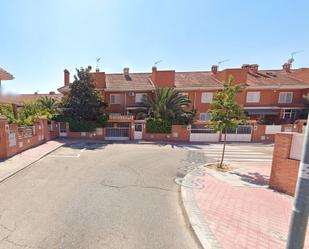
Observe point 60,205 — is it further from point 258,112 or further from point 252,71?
point 252,71

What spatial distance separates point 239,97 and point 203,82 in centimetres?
515

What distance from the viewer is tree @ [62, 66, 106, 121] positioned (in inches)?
795

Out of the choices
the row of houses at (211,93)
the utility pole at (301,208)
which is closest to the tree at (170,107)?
the row of houses at (211,93)

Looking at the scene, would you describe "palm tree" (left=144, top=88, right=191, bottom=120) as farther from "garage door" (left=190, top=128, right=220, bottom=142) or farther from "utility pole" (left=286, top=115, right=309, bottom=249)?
"utility pole" (left=286, top=115, right=309, bottom=249)

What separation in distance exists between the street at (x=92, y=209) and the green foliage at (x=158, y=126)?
11173 mm

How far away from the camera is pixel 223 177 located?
31.4 feet

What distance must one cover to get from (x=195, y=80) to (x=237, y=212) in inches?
969

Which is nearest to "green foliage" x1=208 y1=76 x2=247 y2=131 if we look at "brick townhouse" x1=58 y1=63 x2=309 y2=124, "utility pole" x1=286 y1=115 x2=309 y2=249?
"utility pole" x1=286 y1=115 x2=309 y2=249

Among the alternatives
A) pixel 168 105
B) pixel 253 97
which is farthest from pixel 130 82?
pixel 253 97

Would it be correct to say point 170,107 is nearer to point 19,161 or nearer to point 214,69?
point 214,69

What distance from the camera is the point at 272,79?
2900 centimetres

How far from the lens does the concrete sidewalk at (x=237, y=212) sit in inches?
179

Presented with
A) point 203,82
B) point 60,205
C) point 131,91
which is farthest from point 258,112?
point 60,205

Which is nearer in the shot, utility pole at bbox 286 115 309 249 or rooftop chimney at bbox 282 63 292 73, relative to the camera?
utility pole at bbox 286 115 309 249
